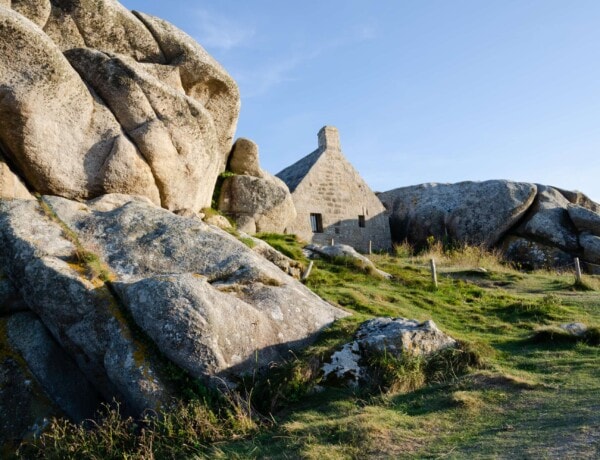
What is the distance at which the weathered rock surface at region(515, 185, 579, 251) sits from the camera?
82.4 feet

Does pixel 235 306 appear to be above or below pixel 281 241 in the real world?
below

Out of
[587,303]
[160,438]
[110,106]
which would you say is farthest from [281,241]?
[160,438]

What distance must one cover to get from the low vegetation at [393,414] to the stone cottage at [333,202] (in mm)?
16792

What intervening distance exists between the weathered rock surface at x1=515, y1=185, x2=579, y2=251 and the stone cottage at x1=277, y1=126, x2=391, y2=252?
704cm

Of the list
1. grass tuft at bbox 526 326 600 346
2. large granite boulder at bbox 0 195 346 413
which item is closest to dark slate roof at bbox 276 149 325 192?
large granite boulder at bbox 0 195 346 413

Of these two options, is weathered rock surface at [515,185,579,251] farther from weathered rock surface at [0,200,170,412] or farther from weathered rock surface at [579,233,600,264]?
weathered rock surface at [0,200,170,412]

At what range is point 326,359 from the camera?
25.2ft

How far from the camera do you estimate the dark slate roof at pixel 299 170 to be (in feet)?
88.2

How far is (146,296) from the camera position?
763 cm

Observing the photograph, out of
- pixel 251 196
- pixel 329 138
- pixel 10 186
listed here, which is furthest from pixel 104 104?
pixel 329 138

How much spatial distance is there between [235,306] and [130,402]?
191 cm

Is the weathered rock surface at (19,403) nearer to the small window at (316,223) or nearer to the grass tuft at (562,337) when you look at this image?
the grass tuft at (562,337)

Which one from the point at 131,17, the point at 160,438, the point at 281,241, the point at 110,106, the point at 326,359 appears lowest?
the point at 160,438

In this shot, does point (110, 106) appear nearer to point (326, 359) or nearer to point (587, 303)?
point (326, 359)
